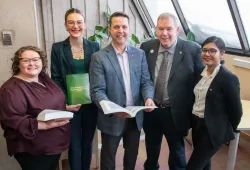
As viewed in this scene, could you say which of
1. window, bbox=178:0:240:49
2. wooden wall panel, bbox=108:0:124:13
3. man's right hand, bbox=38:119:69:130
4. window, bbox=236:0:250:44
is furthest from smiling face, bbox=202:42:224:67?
wooden wall panel, bbox=108:0:124:13

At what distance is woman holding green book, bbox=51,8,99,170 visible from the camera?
1.82 m

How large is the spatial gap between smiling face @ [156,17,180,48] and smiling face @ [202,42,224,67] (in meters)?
0.26

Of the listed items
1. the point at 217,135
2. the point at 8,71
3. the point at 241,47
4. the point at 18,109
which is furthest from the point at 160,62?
the point at 241,47

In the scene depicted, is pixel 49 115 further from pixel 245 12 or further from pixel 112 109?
pixel 245 12

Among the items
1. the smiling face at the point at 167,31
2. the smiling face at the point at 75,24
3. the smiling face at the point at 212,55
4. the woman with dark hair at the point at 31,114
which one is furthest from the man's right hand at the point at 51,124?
the smiling face at the point at 212,55

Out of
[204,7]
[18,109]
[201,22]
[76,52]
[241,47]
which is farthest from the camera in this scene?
[201,22]

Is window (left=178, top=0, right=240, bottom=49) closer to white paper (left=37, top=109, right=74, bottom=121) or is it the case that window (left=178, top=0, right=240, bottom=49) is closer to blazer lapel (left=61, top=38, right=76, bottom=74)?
blazer lapel (left=61, top=38, right=76, bottom=74)

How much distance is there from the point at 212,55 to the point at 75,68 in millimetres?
1015

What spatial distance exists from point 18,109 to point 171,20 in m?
1.20

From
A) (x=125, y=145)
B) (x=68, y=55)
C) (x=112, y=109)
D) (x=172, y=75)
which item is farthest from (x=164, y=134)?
(x=68, y=55)

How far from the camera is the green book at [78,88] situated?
1831 mm

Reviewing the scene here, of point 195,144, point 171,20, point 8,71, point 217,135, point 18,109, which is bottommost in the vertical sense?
point 195,144

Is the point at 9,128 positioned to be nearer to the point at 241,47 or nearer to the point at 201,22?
the point at 241,47

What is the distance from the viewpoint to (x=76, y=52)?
6.16 ft
